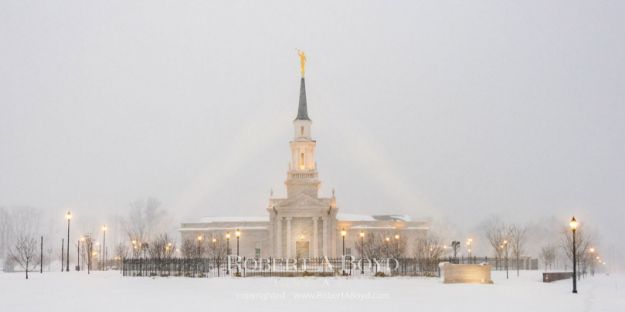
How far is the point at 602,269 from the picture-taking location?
155 meters

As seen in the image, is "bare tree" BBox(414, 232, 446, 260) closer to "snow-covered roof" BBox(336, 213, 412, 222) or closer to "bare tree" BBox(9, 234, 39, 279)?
"snow-covered roof" BBox(336, 213, 412, 222)

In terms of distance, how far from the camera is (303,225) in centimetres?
10088

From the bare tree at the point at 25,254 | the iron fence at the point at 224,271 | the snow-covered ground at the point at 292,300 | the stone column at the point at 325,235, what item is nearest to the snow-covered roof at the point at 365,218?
the stone column at the point at 325,235

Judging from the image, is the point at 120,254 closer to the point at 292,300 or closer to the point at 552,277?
the point at 552,277

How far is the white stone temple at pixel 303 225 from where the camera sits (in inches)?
3932

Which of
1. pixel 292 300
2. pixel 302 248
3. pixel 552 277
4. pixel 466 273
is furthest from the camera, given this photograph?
pixel 302 248

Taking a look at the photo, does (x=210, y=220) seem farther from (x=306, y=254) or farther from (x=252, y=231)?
(x=306, y=254)

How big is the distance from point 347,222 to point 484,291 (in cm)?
7073

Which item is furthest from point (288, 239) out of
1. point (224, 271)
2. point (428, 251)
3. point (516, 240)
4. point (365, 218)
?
point (224, 271)

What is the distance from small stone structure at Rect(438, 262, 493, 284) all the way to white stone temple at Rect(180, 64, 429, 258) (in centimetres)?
5320

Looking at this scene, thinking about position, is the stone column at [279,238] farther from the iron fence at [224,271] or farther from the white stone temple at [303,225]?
the iron fence at [224,271]

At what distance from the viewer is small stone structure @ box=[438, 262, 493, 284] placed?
4353 cm

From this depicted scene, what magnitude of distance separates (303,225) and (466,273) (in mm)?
58180

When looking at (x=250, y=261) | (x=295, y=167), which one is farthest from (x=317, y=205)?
(x=250, y=261)
